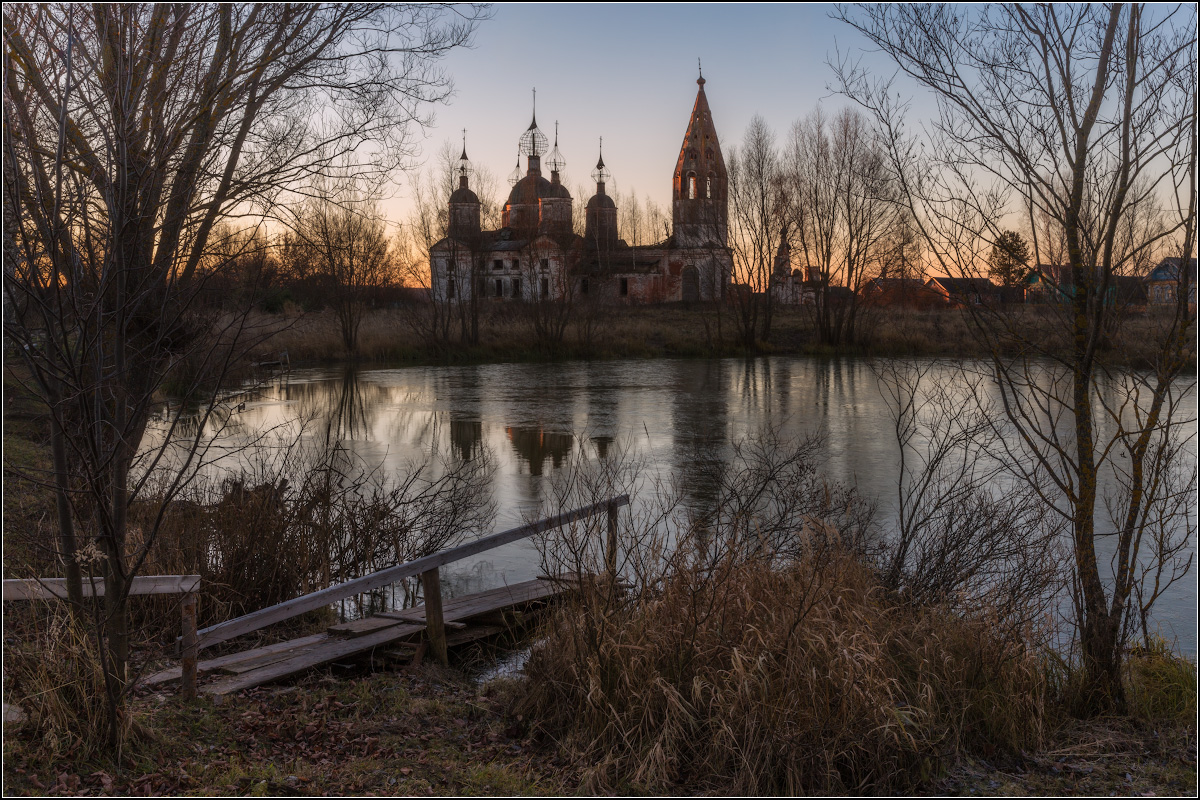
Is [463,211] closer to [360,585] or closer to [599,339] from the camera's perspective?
[599,339]

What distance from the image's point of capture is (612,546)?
662 cm

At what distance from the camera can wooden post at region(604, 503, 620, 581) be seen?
6.29 meters

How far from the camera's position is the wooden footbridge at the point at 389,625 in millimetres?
5879

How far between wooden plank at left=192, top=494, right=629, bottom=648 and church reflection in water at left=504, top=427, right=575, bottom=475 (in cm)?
777

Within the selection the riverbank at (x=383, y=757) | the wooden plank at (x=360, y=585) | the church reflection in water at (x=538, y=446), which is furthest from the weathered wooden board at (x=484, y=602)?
the church reflection in water at (x=538, y=446)

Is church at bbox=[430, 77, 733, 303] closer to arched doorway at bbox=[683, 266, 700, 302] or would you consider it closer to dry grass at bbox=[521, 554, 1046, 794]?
arched doorway at bbox=[683, 266, 700, 302]

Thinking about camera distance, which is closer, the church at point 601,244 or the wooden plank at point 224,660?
the wooden plank at point 224,660

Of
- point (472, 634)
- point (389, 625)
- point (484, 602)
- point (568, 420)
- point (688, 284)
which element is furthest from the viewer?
point (688, 284)

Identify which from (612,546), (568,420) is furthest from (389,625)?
(568,420)

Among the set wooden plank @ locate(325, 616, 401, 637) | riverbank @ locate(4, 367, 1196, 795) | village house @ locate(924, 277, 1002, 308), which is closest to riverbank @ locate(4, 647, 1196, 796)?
riverbank @ locate(4, 367, 1196, 795)

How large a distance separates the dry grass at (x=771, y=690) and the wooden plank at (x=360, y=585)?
1.14 m

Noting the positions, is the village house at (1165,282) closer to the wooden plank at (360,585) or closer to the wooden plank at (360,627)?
the wooden plank at (360,585)

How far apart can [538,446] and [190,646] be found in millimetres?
12798

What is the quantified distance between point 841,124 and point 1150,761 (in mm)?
39287
